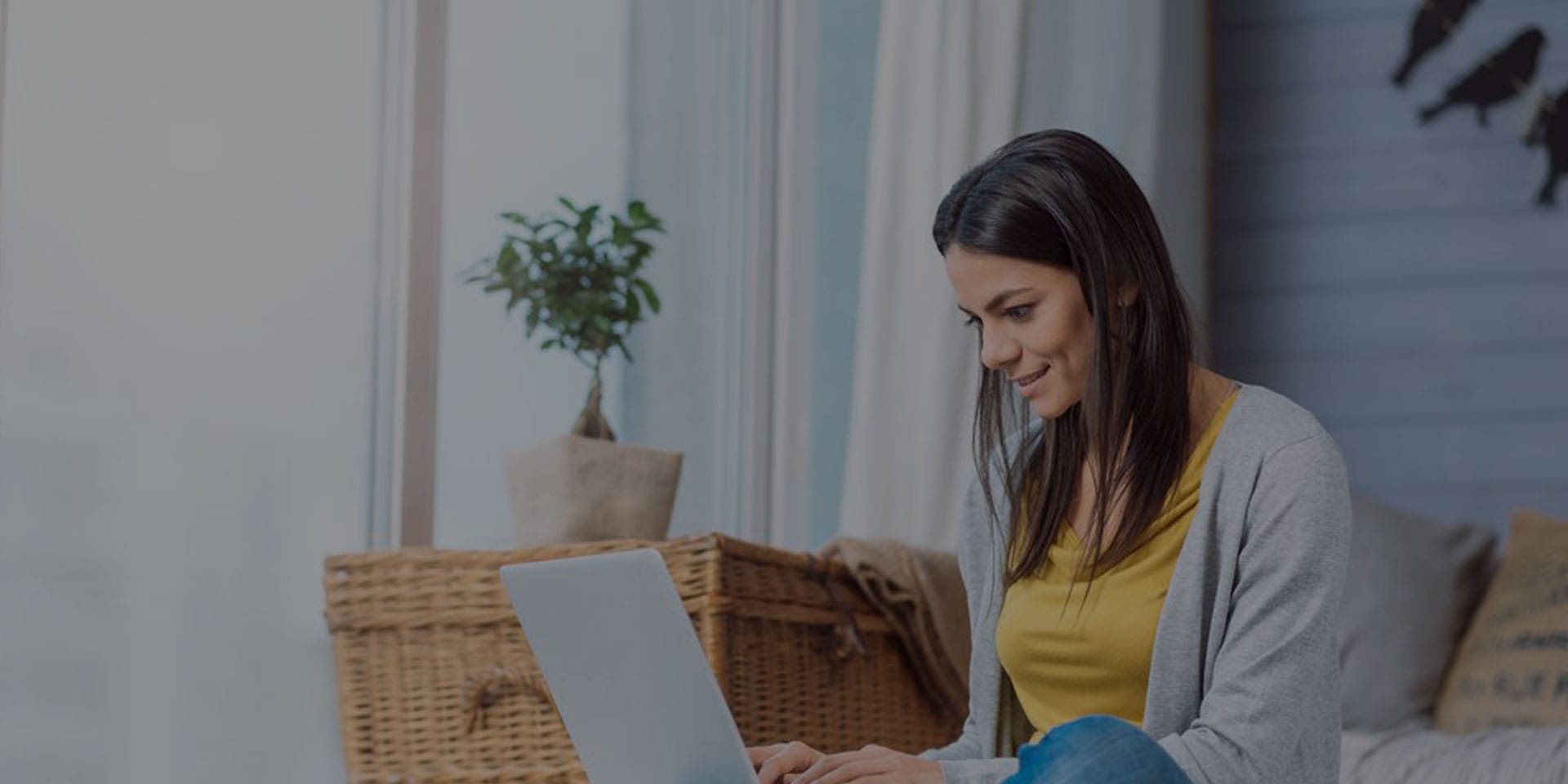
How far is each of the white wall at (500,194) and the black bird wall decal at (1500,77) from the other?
1.53 meters

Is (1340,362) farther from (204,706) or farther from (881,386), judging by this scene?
(204,706)

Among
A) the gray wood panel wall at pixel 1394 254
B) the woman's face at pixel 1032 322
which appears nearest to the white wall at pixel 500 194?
the woman's face at pixel 1032 322

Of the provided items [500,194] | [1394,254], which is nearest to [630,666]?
[500,194]

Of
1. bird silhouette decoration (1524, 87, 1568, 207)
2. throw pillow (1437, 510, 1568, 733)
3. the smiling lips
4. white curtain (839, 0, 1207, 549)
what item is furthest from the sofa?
the smiling lips

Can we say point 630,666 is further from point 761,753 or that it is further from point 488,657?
point 488,657

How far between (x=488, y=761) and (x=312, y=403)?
44cm

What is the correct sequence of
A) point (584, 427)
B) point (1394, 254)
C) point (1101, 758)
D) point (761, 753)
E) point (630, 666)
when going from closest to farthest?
point (1101, 758) < point (630, 666) < point (761, 753) < point (584, 427) < point (1394, 254)

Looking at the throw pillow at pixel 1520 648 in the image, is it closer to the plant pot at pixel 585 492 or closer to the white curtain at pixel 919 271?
the white curtain at pixel 919 271

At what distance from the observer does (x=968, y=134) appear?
2.65m

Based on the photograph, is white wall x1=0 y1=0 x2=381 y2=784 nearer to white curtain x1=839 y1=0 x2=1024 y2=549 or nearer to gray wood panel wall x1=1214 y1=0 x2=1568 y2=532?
white curtain x1=839 y1=0 x2=1024 y2=549

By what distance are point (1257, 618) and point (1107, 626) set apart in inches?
5.2

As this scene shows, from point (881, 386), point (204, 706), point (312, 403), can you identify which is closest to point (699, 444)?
point (881, 386)

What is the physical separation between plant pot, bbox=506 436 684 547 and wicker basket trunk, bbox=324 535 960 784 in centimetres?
8

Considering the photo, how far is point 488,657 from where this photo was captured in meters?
1.87
